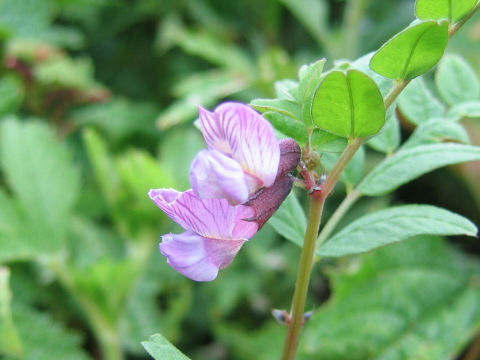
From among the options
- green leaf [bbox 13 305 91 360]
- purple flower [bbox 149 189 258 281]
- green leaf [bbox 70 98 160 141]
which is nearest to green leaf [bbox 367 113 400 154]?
purple flower [bbox 149 189 258 281]

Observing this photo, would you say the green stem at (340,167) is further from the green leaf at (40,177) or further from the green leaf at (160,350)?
the green leaf at (40,177)

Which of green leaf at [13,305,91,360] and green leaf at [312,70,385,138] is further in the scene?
green leaf at [13,305,91,360]

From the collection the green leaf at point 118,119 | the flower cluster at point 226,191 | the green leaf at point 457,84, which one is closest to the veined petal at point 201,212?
the flower cluster at point 226,191

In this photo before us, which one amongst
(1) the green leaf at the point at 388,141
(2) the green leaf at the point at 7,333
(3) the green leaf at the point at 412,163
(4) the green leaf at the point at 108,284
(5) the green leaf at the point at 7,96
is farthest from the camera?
(5) the green leaf at the point at 7,96

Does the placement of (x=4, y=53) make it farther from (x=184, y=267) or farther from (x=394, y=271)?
(x=184, y=267)

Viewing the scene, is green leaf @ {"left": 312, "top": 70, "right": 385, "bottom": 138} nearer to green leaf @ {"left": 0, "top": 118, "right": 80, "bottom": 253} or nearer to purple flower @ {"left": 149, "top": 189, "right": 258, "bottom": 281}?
purple flower @ {"left": 149, "top": 189, "right": 258, "bottom": 281}

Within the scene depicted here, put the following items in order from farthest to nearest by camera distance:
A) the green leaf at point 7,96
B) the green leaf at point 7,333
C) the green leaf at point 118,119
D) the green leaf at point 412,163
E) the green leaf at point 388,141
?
the green leaf at point 118,119 < the green leaf at point 7,96 < the green leaf at point 7,333 < the green leaf at point 388,141 < the green leaf at point 412,163

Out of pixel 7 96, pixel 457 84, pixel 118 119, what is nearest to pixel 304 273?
pixel 457 84
